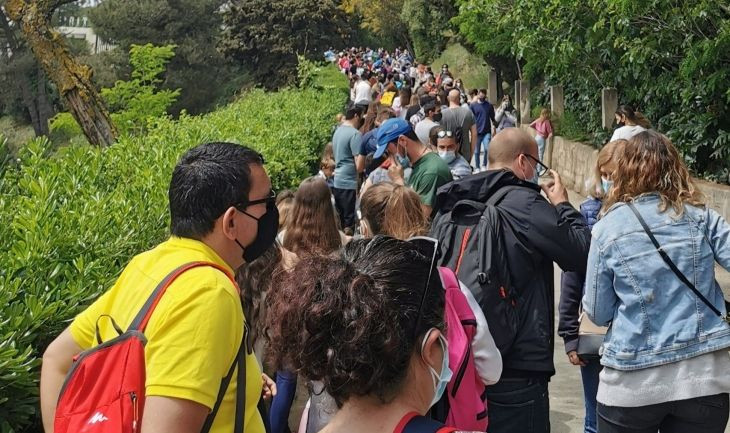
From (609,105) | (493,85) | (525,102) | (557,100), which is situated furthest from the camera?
(493,85)

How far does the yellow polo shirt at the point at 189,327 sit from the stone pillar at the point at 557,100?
58.9 feet

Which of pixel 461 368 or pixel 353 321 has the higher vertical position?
pixel 353 321

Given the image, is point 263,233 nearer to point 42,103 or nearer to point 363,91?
point 363,91

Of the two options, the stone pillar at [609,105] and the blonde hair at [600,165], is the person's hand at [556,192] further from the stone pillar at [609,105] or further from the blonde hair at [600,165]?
the stone pillar at [609,105]

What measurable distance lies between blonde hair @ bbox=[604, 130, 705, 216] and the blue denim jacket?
0.13 feet

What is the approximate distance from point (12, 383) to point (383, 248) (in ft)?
5.28

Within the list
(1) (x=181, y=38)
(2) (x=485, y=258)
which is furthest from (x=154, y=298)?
(1) (x=181, y=38)

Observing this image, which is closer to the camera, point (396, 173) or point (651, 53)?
point (396, 173)

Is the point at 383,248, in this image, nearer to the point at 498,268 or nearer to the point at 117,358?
the point at 117,358

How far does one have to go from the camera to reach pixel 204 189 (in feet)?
9.00

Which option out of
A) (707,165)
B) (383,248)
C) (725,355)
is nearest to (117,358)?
(383,248)

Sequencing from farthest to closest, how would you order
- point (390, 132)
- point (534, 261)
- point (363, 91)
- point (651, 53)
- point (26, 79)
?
point (26, 79) < point (363, 91) < point (651, 53) < point (390, 132) < point (534, 261)

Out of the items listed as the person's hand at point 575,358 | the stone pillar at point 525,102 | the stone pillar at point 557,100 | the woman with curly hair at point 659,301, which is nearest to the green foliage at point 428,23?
the stone pillar at point 525,102

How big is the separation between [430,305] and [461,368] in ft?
3.11
